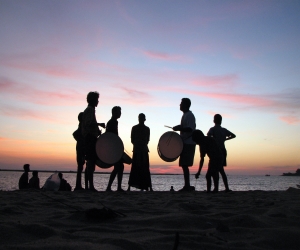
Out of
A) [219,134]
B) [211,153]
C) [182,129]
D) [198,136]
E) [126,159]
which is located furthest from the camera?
[126,159]

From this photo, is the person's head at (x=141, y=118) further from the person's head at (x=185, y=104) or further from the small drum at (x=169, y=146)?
the person's head at (x=185, y=104)

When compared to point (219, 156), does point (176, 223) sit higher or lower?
lower

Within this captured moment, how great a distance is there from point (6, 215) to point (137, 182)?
443cm

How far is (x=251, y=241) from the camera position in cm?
185

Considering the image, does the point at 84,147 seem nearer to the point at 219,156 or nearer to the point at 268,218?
the point at 219,156

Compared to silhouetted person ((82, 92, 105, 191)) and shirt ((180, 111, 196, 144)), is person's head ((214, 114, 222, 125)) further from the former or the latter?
silhouetted person ((82, 92, 105, 191))

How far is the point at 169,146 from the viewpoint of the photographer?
23.9 ft

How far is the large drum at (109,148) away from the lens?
6559 mm

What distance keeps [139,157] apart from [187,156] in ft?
3.48

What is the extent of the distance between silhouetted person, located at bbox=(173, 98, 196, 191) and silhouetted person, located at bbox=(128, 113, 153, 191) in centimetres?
73

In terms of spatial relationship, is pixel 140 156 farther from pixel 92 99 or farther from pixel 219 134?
pixel 219 134

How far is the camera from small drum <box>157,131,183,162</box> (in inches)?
277

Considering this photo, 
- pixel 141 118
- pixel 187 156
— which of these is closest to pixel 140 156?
pixel 141 118

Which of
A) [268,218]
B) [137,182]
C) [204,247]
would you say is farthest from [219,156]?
[204,247]
